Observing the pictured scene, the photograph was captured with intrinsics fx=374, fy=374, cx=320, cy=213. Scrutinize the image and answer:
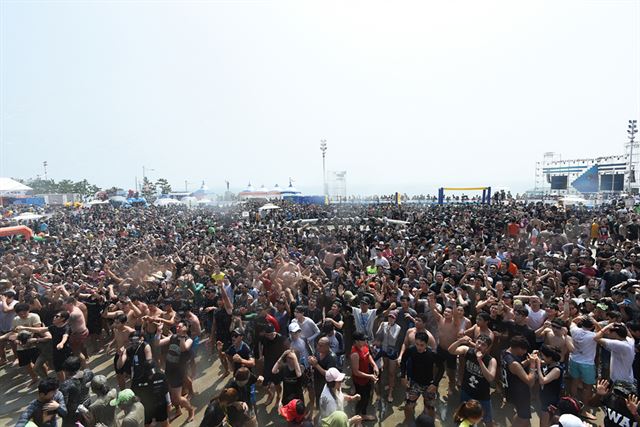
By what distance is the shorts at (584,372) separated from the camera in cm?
466

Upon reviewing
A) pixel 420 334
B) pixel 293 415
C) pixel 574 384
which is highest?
pixel 420 334

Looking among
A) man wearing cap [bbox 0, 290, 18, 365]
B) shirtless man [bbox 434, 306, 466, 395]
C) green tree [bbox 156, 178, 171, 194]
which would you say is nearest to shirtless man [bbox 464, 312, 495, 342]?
shirtless man [bbox 434, 306, 466, 395]

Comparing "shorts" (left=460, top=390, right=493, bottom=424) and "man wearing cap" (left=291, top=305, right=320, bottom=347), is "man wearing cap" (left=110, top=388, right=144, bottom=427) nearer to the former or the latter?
"man wearing cap" (left=291, top=305, right=320, bottom=347)

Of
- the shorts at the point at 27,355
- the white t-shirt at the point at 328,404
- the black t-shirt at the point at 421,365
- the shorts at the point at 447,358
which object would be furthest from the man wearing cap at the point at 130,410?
the shorts at the point at 447,358

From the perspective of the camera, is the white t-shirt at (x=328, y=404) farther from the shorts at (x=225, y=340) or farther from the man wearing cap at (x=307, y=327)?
the shorts at (x=225, y=340)

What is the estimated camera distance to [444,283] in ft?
23.0

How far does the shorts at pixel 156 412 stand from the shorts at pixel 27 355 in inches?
122

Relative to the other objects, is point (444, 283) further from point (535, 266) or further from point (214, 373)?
point (214, 373)

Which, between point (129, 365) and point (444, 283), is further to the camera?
point (444, 283)

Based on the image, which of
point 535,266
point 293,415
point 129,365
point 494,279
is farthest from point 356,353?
point 535,266

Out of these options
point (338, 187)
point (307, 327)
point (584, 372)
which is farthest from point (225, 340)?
point (338, 187)

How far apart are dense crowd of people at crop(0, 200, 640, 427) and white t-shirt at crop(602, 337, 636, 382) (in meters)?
0.01

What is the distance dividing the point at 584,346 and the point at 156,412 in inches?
210

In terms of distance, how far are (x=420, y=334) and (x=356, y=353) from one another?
818 millimetres
